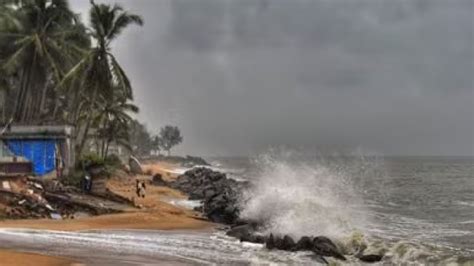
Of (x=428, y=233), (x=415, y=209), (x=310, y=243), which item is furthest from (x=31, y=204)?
(x=415, y=209)

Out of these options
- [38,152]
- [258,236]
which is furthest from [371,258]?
[38,152]

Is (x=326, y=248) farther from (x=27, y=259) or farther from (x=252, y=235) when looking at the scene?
(x=27, y=259)

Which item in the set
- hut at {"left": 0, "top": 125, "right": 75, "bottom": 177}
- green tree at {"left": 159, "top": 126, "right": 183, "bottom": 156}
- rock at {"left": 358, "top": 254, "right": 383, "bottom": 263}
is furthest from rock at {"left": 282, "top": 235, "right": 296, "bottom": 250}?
green tree at {"left": 159, "top": 126, "right": 183, "bottom": 156}

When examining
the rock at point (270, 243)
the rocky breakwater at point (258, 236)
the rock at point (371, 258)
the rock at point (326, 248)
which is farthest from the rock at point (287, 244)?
the rock at point (371, 258)

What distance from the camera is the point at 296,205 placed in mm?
28703

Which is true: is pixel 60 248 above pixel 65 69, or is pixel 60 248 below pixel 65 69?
below

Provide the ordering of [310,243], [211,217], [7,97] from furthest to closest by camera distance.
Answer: [7,97] < [211,217] < [310,243]

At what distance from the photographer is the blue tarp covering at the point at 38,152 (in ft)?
118

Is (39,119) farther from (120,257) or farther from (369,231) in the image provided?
(120,257)

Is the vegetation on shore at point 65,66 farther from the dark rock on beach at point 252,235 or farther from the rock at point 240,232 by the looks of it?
the rock at point 240,232

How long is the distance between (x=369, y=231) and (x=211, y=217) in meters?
7.66

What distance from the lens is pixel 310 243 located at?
68.5ft

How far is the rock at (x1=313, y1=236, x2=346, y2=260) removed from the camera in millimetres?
19891

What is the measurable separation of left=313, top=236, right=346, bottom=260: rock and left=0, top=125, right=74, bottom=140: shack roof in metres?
20.2
